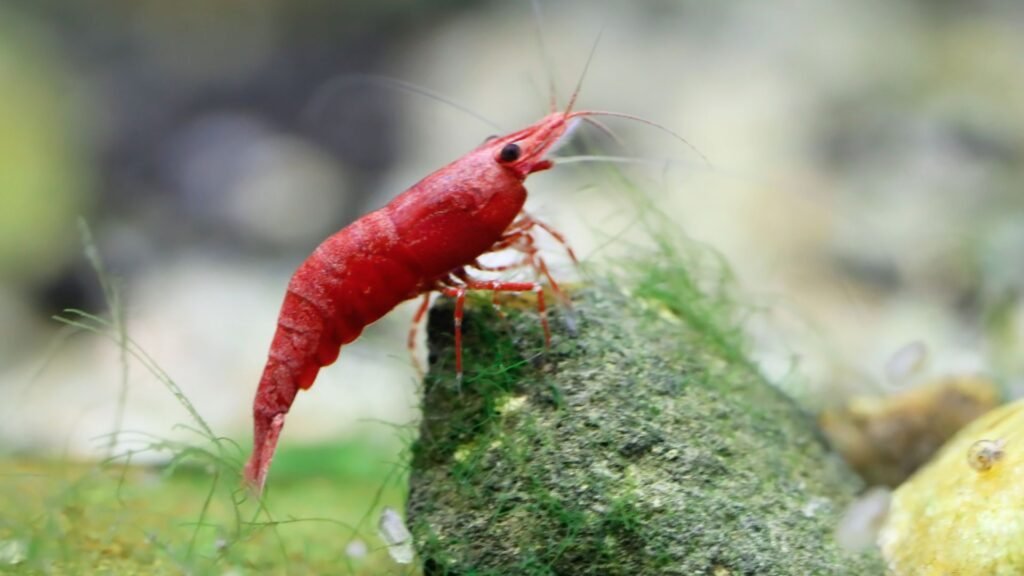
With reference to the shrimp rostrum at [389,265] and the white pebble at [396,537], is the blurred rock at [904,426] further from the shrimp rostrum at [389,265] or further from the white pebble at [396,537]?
the white pebble at [396,537]

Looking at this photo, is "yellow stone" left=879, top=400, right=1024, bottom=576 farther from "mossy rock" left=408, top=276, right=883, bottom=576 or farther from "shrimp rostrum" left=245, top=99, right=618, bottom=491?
"shrimp rostrum" left=245, top=99, right=618, bottom=491

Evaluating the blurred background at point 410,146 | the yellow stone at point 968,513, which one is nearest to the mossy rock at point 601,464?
the yellow stone at point 968,513

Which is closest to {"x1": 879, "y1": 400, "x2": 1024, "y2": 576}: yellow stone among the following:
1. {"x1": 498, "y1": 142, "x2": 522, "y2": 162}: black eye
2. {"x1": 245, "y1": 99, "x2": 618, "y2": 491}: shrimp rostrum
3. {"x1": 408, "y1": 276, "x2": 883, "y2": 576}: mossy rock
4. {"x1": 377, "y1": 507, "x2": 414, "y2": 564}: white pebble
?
{"x1": 408, "y1": 276, "x2": 883, "y2": 576}: mossy rock

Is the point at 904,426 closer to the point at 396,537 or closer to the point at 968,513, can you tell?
the point at 968,513

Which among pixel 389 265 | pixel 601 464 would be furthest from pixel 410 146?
pixel 601 464

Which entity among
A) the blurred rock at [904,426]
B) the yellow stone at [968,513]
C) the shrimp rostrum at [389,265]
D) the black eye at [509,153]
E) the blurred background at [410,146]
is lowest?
the blurred background at [410,146]

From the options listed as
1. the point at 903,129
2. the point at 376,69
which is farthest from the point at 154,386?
the point at 903,129
